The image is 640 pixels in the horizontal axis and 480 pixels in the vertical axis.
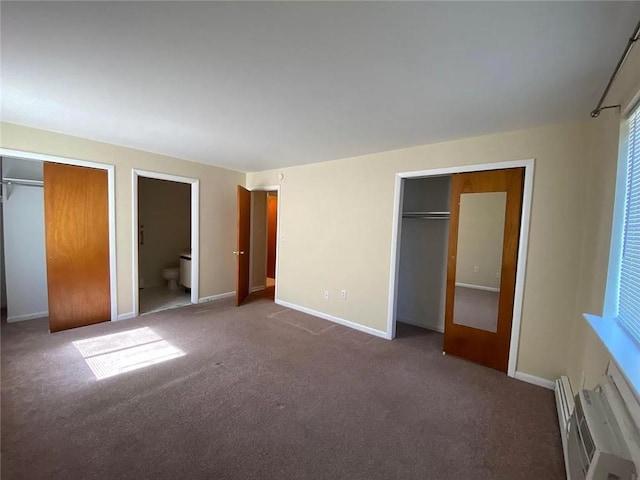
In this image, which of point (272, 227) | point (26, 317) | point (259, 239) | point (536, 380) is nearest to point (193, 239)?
point (259, 239)

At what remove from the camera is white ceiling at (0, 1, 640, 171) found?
1230mm

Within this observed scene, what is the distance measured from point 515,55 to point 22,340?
5.05m

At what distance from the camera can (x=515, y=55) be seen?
1470 millimetres

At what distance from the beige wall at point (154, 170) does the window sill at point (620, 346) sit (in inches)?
185

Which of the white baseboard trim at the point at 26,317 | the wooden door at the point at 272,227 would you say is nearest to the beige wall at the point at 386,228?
the wooden door at the point at 272,227

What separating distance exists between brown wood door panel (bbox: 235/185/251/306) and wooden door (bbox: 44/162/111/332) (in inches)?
67.2

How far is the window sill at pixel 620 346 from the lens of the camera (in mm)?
1024

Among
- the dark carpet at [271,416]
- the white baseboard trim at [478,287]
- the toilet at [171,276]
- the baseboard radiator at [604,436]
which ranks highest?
the white baseboard trim at [478,287]

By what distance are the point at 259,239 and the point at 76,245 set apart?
289 centimetres

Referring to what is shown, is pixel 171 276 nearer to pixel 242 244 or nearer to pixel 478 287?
pixel 242 244

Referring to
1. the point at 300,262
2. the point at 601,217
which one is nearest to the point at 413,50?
the point at 601,217

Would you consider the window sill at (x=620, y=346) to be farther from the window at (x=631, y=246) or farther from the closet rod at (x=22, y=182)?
the closet rod at (x=22, y=182)

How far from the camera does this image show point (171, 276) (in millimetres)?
5379

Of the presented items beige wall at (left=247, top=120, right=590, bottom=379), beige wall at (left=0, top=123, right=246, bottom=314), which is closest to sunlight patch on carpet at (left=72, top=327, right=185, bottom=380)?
beige wall at (left=0, top=123, right=246, bottom=314)
